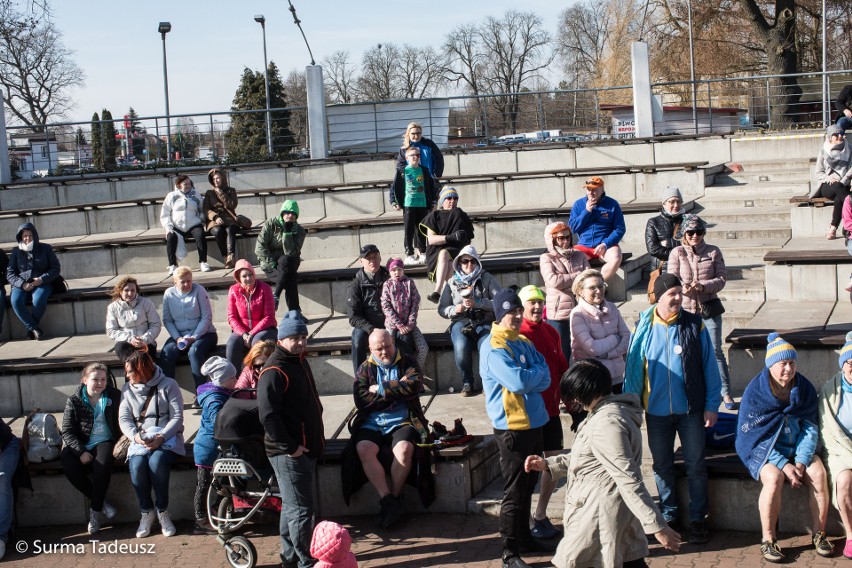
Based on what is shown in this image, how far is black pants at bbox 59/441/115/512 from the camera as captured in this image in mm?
8305

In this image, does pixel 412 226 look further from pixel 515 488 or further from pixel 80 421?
pixel 515 488

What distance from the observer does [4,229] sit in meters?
16.4

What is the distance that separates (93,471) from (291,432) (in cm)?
228

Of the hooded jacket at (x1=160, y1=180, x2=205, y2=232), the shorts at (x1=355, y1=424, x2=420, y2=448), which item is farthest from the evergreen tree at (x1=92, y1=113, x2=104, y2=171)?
the shorts at (x1=355, y1=424, x2=420, y2=448)

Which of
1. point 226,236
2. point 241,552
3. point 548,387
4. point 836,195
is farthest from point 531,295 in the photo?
point 226,236

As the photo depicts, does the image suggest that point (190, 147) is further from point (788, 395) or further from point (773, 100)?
point (788, 395)

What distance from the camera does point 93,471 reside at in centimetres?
838

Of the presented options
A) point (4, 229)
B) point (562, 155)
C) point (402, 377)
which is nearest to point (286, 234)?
point (402, 377)

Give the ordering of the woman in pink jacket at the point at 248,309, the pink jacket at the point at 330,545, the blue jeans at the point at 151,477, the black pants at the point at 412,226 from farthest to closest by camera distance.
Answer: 1. the black pants at the point at 412,226
2. the woman in pink jacket at the point at 248,309
3. the blue jeans at the point at 151,477
4. the pink jacket at the point at 330,545

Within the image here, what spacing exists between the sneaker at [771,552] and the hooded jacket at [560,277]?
297cm

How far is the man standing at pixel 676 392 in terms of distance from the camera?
713 cm

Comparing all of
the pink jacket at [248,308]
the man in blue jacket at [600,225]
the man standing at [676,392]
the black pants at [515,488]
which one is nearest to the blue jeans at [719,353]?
the man standing at [676,392]

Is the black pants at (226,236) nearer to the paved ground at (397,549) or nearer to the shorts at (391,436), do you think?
the paved ground at (397,549)

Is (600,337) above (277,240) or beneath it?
beneath
